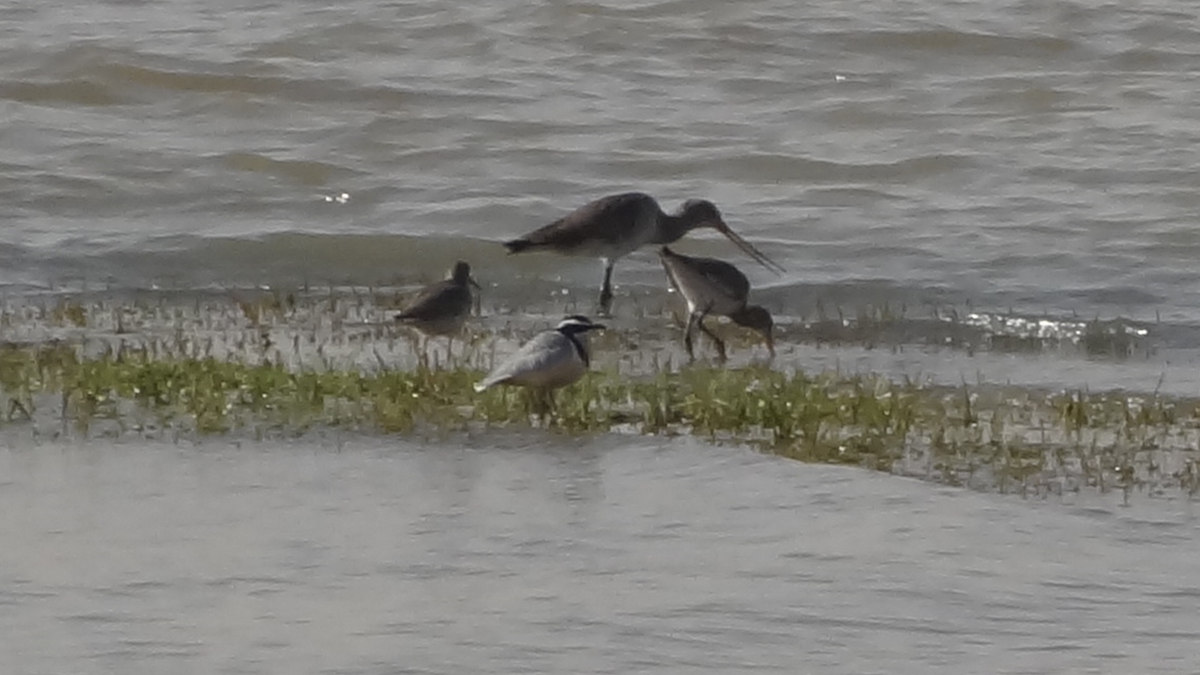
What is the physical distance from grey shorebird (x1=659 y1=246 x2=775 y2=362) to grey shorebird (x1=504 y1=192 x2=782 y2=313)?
33.8 inches

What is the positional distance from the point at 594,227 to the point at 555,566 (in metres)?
7.22

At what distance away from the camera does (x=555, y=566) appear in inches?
306

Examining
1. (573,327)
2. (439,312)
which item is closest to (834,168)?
(439,312)

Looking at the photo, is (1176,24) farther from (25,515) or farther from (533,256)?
(25,515)

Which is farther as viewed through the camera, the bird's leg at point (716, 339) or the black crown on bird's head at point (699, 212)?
the black crown on bird's head at point (699, 212)

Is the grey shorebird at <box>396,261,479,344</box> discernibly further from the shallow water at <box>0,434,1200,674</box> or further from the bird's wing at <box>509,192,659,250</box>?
the shallow water at <box>0,434,1200,674</box>

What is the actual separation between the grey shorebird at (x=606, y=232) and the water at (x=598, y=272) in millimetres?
422

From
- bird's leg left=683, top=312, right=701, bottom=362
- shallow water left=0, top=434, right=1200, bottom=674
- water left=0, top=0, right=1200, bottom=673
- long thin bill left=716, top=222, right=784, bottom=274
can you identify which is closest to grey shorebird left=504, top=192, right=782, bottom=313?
water left=0, top=0, right=1200, bottom=673

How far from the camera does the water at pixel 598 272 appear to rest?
23.7 ft

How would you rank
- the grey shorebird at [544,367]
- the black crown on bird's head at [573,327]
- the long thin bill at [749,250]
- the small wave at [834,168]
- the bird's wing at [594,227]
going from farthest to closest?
the small wave at [834,168] → the long thin bill at [749,250] → the bird's wing at [594,227] → the black crown on bird's head at [573,327] → the grey shorebird at [544,367]

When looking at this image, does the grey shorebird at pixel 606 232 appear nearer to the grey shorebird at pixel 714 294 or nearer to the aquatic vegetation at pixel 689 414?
the grey shorebird at pixel 714 294

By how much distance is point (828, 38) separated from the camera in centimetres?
2275

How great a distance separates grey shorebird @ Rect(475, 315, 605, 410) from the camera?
10.1 meters

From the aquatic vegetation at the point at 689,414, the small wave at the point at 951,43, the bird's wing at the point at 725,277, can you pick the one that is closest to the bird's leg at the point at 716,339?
the bird's wing at the point at 725,277
